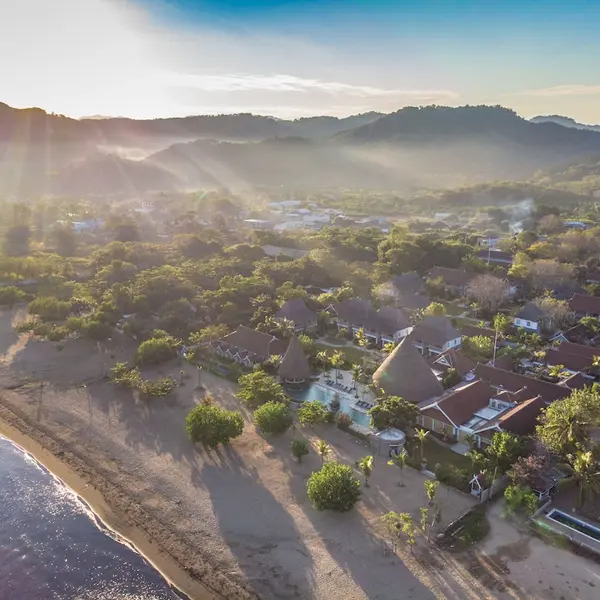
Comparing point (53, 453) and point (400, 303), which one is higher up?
point (400, 303)

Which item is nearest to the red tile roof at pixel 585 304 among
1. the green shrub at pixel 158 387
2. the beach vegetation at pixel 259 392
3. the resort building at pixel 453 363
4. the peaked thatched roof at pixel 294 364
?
the resort building at pixel 453 363

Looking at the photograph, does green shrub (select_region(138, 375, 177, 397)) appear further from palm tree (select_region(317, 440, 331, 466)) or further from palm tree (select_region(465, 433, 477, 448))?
palm tree (select_region(465, 433, 477, 448))

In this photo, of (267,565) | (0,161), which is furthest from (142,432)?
(0,161)

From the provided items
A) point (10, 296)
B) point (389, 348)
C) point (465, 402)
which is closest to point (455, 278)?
point (389, 348)

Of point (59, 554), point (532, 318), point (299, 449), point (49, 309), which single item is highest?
point (532, 318)

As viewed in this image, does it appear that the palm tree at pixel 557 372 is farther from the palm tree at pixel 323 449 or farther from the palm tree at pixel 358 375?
the palm tree at pixel 323 449

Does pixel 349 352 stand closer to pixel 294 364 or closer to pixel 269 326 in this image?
pixel 269 326

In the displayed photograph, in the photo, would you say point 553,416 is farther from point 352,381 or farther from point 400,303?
point 400,303
